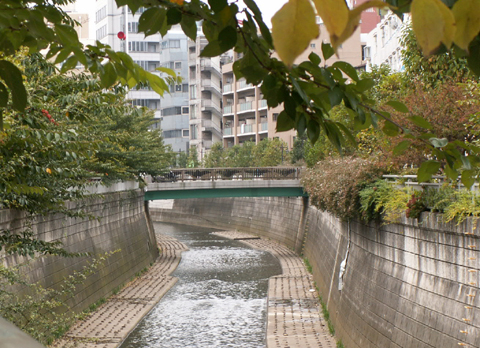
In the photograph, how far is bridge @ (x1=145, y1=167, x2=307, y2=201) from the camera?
123 ft

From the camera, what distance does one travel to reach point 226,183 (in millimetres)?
37344

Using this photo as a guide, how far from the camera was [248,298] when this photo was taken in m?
25.4

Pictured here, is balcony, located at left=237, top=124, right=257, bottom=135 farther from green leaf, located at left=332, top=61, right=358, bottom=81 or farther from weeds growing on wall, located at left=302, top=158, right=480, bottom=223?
green leaf, located at left=332, top=61, right=358, bottom=81

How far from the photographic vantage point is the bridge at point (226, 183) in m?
37.4

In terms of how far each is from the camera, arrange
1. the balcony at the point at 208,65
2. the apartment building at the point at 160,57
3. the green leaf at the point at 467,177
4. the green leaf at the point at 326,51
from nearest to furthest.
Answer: the green leaf at the point at 326,51
the green leaf at the point at 467,177
the balcony at the point at 208,65
the apartment building at the point at 160,57

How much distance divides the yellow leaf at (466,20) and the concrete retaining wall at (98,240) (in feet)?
41.3

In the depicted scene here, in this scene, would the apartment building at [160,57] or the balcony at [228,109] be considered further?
the apartment building at [160,57]

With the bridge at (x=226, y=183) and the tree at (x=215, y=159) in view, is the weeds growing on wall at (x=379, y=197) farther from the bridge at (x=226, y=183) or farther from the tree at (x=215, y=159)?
the tree at (x=215, y=159)

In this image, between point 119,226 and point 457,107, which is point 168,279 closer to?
point 119,226

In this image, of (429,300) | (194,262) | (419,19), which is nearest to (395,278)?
(429,300)

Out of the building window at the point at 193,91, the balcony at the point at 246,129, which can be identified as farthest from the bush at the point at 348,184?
the building window at the point at 193,91

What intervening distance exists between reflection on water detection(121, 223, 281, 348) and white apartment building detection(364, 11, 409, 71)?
39.3ft

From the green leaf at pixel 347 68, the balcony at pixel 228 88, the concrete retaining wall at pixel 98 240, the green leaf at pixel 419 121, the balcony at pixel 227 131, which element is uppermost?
the balcony at pixel 228 88

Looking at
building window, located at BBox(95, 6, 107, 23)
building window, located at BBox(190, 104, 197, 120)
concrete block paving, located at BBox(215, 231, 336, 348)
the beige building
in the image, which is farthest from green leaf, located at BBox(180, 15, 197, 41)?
building window, located at BBox(95, 6, 107, 23)
